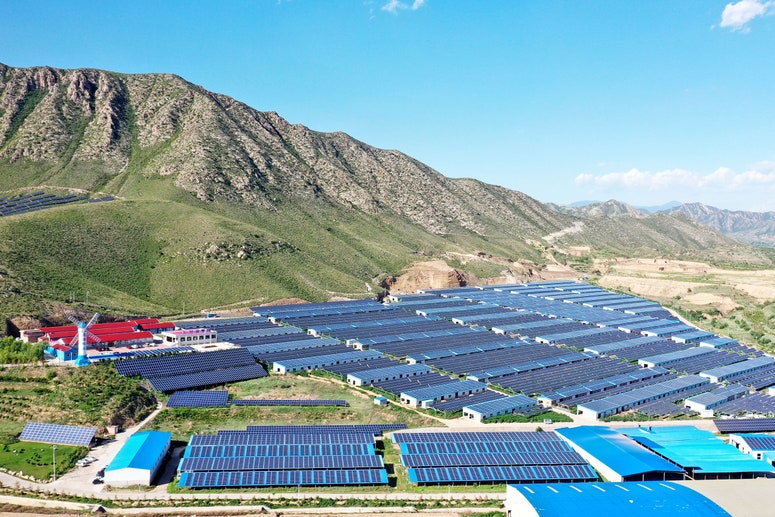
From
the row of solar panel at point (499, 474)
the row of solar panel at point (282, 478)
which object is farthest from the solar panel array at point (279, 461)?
the row of solar panel at point (499, 474)

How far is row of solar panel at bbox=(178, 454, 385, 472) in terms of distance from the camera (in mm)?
47375

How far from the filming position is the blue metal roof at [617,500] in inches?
1624

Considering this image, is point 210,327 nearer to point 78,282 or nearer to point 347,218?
point 78,282

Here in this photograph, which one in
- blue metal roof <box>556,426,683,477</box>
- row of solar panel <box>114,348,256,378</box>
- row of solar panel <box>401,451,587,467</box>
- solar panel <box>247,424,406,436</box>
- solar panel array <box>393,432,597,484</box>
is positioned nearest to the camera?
solar panel array <box>393,432,597,484</box>

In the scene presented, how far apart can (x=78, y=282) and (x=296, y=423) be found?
189 feet

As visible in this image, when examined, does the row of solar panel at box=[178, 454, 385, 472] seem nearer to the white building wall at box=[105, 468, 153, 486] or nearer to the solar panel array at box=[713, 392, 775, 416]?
the white building wall at box=[105, 468, 153, 486]

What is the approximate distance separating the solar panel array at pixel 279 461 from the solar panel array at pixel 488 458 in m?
3.80

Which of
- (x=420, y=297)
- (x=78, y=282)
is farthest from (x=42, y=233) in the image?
(x=420, y=297)

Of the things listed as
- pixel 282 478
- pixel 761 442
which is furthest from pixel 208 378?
pixel 761 442

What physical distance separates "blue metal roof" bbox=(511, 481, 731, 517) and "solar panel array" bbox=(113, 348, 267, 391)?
38963mm

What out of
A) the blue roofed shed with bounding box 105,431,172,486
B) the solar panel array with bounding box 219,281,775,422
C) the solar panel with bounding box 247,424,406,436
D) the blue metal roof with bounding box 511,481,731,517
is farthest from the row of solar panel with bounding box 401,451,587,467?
the blue roofed shed with bounding box 105,431,172,486

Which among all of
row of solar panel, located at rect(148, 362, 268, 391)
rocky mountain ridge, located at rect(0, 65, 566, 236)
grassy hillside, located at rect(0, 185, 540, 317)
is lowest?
row of solar panel, located at rect(148, 362, 268, 391)

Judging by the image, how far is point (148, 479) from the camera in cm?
4528

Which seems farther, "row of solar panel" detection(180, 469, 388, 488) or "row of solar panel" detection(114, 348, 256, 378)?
"row of solar panel" detection(114, 348, 256, 378)
